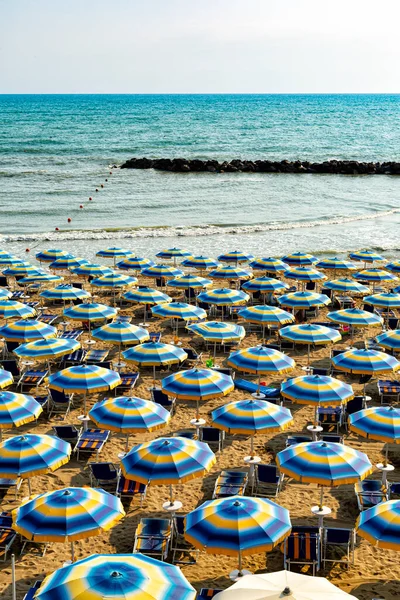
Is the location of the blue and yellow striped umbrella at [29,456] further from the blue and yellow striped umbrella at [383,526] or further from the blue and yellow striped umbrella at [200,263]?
the blue and yellow striped umbrella at [200,263]

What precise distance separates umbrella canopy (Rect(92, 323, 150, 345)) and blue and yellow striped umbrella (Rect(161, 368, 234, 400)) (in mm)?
2837

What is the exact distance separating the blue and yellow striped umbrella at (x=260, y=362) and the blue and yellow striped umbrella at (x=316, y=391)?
0.91 metres

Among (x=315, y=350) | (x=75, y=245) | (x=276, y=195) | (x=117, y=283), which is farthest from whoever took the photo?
(x=276, y=195)

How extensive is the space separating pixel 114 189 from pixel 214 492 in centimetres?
4315

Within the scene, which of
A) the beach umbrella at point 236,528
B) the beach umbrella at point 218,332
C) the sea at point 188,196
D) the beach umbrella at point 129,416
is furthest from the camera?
the sea at point 188,196

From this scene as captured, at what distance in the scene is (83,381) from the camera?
1220cm

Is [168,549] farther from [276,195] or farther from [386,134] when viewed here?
[386,134]

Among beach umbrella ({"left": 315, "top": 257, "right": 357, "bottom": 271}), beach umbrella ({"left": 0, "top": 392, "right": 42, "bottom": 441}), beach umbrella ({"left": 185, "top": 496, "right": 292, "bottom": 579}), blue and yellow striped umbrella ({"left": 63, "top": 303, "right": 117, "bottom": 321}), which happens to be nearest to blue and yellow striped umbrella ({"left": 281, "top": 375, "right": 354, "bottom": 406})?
beach umbrella ({"left": 185, "top": 496, "right": 292, "bottom": 579})

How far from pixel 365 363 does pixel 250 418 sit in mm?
3662

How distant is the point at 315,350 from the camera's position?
17734 mm

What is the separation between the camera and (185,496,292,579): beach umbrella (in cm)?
764

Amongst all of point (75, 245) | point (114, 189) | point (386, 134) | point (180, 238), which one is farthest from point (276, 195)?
point (386, 134)

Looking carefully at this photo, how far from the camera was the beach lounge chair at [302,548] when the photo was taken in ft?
28.2

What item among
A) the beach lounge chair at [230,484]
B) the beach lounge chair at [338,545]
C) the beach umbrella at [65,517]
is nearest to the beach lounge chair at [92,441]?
the beach lounge chair at [230,484]
